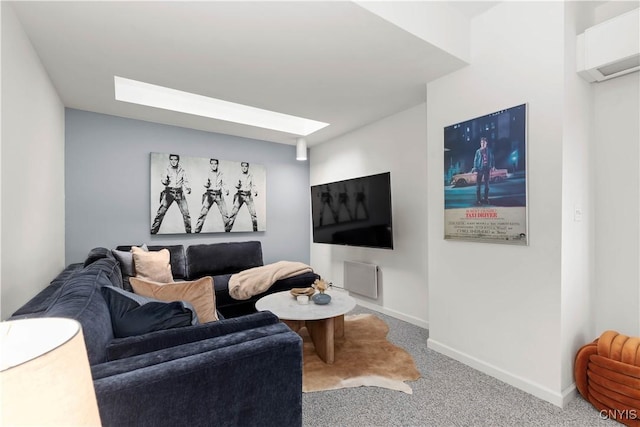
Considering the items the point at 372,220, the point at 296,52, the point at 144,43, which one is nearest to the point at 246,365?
the point at 296,52

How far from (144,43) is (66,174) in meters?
2.13

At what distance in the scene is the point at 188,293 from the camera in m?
1.92

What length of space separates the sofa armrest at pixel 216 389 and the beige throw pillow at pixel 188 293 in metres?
0.81

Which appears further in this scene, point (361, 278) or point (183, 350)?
point (361, 278)

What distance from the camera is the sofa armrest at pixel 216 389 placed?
37.8 inches

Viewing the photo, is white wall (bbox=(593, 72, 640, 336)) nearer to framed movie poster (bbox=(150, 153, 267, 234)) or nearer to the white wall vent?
the white wall vent

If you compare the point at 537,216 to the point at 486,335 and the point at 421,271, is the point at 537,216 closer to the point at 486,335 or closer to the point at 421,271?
the point at 486,335

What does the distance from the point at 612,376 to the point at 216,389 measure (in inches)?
89.8

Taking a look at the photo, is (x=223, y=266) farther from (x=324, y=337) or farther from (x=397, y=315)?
(x=397, y=315)

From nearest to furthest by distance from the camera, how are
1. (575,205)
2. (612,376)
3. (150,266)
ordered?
1. (612,376)
2. (575,205)
3. (150,266)

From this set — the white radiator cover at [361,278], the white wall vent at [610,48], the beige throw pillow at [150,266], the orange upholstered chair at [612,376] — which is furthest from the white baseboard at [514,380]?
the beige throw pillow at [150,266]

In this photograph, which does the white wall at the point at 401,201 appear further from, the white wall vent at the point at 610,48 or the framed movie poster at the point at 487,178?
the white wall vent at the point at 610,48

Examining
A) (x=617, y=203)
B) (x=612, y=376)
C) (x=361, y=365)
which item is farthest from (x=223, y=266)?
(x=617, y=203)

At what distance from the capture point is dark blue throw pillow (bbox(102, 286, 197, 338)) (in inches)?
53.7
